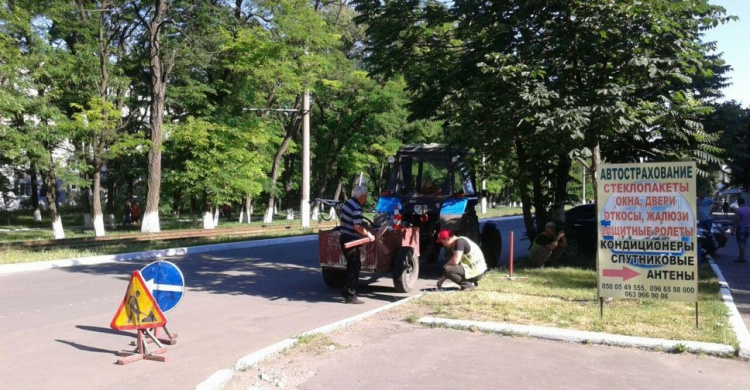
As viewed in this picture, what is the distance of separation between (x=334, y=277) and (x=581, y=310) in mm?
4559

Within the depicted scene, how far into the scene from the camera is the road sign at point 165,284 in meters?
6.69

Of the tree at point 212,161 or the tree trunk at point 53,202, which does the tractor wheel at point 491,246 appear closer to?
the tree at point 212,161

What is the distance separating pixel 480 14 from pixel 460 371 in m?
9.37

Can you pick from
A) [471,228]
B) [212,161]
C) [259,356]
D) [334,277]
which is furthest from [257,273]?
[212,161]

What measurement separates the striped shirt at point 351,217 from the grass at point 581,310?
1.52m

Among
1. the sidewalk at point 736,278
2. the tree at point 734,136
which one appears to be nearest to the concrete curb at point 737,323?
the sidewalk at point 736,278

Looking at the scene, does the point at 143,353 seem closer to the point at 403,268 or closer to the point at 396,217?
the point at 403,268

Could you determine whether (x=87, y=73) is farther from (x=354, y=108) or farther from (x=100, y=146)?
(x=354, y=108)

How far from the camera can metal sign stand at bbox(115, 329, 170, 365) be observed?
643 cm

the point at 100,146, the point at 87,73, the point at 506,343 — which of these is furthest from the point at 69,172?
the point at 506,343

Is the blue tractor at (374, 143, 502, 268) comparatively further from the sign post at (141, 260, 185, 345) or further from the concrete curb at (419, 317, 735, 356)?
the sign post at (141, 260, 185, 345)

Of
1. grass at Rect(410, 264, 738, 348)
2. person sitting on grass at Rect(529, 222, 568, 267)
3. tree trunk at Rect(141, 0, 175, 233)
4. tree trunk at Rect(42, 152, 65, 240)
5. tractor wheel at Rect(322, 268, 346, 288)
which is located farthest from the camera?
tree trunk at Rect(42, 152, 65, 240)

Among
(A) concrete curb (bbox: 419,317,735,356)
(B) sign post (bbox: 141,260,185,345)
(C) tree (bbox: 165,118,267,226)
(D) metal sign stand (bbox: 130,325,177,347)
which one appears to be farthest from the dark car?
(C) tree (bbox: 165,118,267,226)

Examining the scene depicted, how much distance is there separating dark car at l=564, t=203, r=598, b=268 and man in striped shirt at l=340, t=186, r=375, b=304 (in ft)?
25.4
